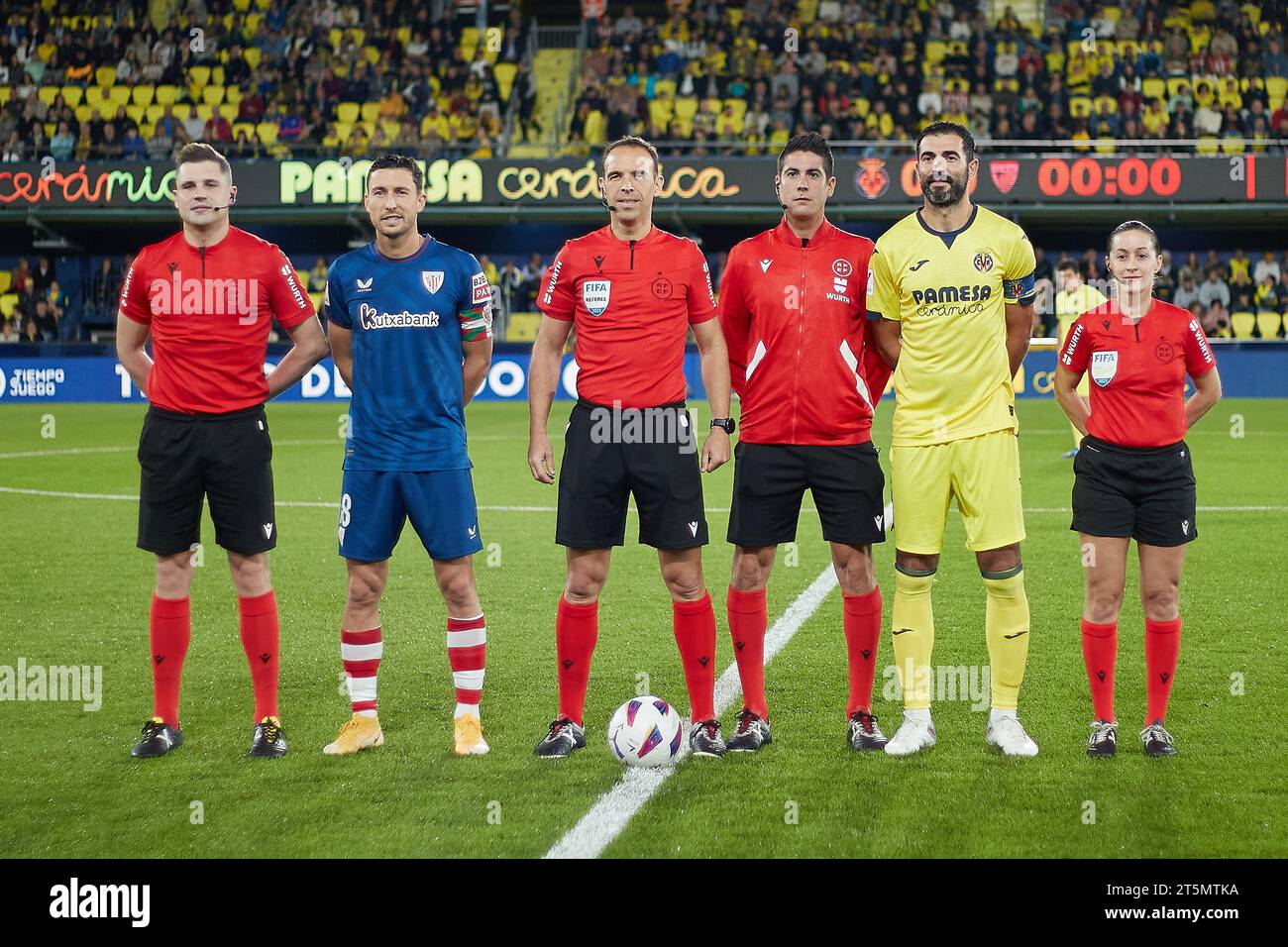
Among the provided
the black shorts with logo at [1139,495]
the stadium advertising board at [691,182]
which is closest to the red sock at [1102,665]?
the black shorts with logo at [1139,495]

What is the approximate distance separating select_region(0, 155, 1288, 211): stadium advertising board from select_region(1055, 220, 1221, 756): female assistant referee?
20.8 metres

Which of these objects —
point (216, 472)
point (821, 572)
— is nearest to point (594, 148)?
point (821, 572)

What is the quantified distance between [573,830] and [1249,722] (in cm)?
262

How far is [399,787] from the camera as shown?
14.5 feet

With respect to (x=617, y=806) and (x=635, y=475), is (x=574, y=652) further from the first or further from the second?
(x=617, y=806)

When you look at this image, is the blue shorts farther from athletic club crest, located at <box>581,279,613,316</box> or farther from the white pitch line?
the white pitch line

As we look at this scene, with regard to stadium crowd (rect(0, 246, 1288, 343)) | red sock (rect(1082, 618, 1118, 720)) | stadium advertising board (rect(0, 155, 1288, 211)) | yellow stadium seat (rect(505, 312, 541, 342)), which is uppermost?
stadium advertising board (rect(0, 155, 1288, 211))

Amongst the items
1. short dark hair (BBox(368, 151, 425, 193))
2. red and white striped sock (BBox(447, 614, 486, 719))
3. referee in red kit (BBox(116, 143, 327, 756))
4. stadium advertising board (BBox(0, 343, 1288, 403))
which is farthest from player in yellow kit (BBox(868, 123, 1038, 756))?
stadium advertising board (BBox(0, 343, 1288, 403))

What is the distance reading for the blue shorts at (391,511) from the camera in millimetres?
4840

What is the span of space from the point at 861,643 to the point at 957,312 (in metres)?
1.20

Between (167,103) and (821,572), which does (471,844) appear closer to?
(821,572)

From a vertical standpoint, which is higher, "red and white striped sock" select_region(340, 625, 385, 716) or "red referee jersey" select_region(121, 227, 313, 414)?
"red referee jersey" select_region(121, 227, 313, 414)

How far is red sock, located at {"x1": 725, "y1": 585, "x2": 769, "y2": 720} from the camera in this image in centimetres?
495

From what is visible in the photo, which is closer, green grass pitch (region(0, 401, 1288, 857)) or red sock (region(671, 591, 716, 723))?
green grass pitch (region(0, 401, 1288, 857))
